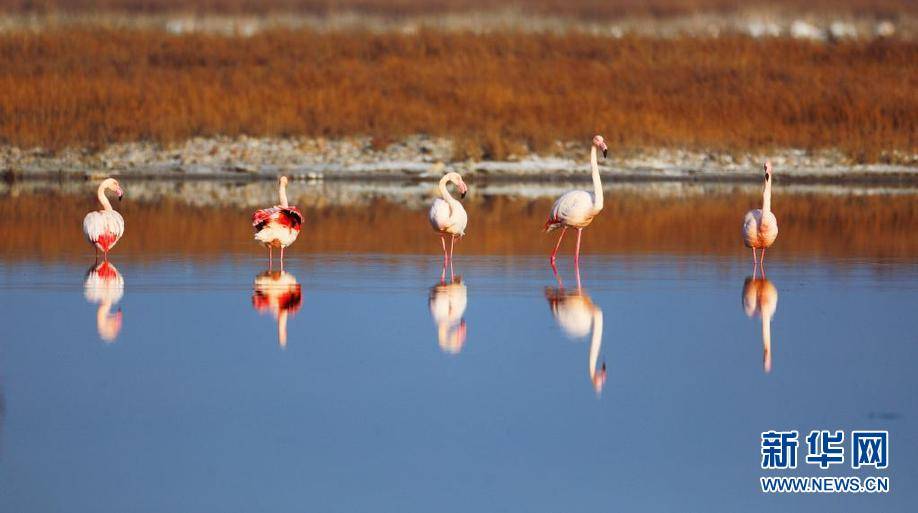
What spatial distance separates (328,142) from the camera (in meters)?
36.3

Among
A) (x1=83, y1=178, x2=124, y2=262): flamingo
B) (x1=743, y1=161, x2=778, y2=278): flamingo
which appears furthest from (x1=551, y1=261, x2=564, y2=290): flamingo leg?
(x1=83, y1=178, x2=124, y2=262): flamingo

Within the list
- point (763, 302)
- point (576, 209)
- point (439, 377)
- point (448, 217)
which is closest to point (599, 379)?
point (439, 377)

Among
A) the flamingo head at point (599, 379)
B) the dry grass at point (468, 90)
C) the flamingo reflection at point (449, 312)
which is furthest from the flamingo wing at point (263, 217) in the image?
the dry grass at point (468, 90)

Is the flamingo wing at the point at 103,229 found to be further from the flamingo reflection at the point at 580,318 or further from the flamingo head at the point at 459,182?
the flamingo reflection at the point at 580,318

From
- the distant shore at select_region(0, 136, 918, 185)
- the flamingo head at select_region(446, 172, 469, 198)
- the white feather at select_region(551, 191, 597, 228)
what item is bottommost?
the white feather at select_region(551, 191, 597, 228)

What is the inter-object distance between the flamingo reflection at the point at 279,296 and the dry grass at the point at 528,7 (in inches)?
1848

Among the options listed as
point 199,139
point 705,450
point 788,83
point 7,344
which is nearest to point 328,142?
point 199,139

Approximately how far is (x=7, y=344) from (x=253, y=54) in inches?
1382

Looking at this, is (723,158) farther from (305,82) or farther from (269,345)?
(269,345)

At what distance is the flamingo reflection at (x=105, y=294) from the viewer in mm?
11359

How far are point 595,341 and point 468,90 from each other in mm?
28984

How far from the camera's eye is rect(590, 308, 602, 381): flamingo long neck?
9.79 metres

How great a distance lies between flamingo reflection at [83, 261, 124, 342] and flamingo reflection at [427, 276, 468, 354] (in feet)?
A: 6.72

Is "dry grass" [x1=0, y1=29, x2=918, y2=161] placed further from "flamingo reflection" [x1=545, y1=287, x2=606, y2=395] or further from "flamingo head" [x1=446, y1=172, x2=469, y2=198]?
"flamingo reflection" [x1=545, y1=287, x2=606, y2=395]
